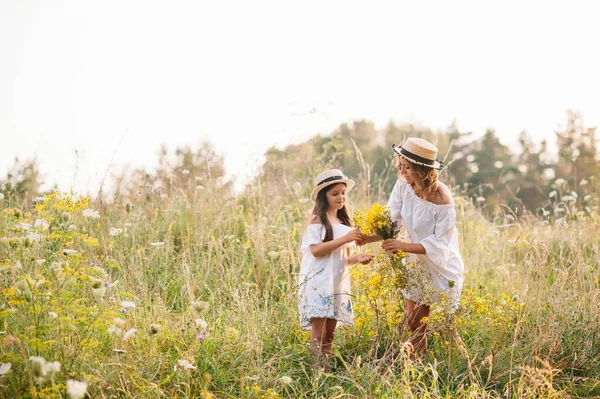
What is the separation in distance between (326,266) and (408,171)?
Answer: 0.89 m

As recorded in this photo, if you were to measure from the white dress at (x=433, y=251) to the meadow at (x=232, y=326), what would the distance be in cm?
15

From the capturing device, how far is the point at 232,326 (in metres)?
4.73

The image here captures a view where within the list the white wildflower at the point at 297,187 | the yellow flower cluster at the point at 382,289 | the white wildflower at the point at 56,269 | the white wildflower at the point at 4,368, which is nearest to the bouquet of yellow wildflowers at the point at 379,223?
the yellow flower cluster at the point at 382,289

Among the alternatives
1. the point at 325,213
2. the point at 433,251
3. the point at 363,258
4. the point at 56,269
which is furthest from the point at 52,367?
the point at 433,251

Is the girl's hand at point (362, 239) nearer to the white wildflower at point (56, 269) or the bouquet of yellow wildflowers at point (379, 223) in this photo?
the bouquet of yellow wildflowers at point (379, 223)

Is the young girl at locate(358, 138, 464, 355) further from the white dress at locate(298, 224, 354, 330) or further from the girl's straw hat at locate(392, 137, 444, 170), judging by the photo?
the white dress at locate(298, 224, 354, 330)

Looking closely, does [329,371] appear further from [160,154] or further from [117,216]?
[160,154]

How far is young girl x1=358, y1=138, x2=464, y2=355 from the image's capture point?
445cm

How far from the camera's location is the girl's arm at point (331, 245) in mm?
4395

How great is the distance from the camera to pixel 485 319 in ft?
15.9

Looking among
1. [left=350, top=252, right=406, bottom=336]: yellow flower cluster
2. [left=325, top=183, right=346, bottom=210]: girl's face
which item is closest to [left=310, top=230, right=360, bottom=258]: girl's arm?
[left=350, top=252, right=406, bottom=336]: yellow flower cluster

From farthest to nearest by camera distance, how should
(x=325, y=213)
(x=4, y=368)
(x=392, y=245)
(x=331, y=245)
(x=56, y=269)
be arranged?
(x=325, y=213)
(x=331, y=245)
(x=392, y=245)
(x=56, y=269)
(x=4, y=368)

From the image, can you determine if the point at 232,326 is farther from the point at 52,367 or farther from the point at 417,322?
the point at 52,367

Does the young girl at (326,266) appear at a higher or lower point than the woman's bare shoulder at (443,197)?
lower
